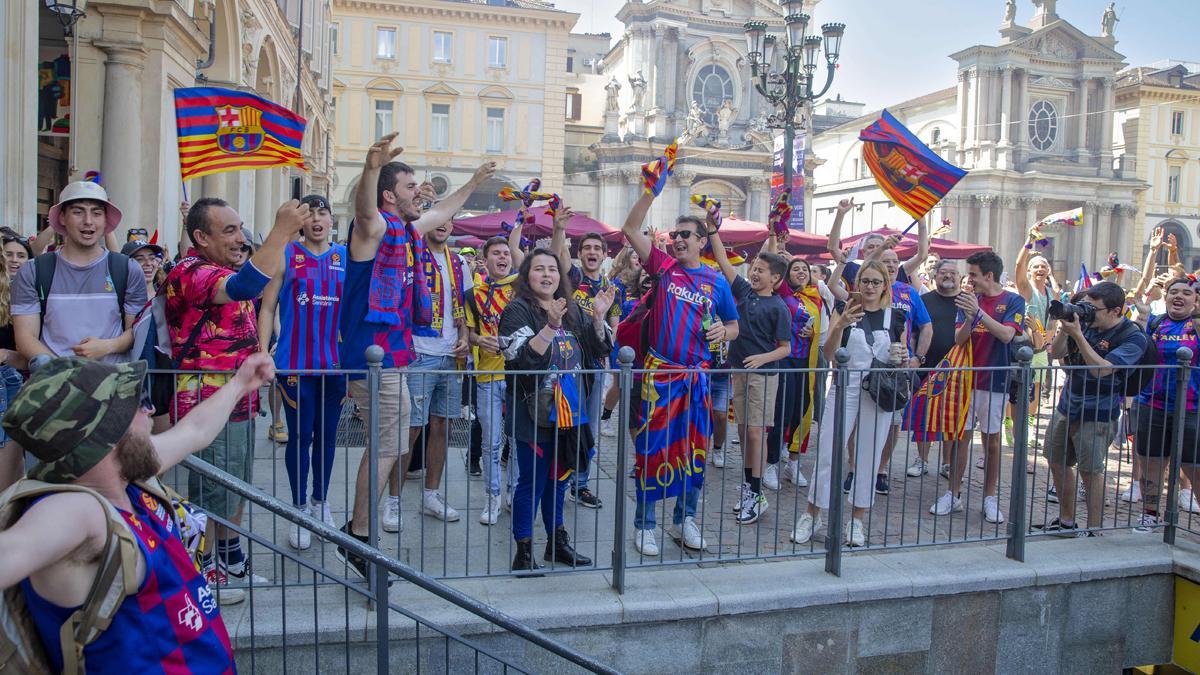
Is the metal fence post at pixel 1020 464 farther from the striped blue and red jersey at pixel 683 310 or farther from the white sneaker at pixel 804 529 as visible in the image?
the striped blue and red jersey at pixel 683 310

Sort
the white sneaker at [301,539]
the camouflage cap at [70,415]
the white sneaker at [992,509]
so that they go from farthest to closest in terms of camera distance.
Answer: the white sneaker at [992,509], the white sneaker at [301,539], the camouflage cap at [70,415]

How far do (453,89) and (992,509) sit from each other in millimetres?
42824

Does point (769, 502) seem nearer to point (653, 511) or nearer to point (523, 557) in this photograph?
point (653, 511)

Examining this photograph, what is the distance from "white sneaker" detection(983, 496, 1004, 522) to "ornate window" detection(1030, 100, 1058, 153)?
190ft

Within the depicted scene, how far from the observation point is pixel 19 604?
2109 millimetres

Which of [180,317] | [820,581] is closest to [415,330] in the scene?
[180,317]

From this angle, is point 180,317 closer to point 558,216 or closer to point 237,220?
point 237,220

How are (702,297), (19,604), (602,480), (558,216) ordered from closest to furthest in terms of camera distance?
(19,604), (702,297), (558,216), (602,480)

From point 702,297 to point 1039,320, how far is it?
19.9 ft

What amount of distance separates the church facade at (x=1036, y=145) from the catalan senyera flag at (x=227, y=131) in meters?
52.2

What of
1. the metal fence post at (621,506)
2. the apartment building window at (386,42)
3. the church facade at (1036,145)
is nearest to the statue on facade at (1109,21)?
the church facade at (1036,145)

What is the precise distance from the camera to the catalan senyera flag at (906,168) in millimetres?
7523

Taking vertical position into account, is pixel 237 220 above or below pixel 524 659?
above

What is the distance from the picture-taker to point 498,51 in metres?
45.2
